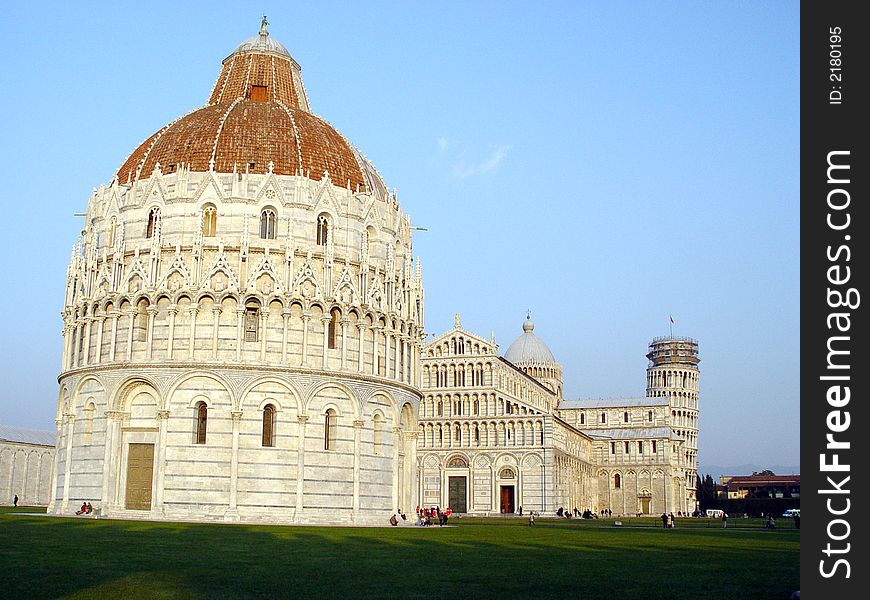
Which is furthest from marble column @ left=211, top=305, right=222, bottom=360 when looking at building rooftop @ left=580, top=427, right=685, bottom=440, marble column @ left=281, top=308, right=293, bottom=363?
building rooftop @ left=580, top=427, right=685, bottom=440

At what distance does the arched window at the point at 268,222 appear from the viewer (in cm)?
5462

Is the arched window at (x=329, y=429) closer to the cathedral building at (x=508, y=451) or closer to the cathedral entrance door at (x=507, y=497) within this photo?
the cathedral building at (x=508, y=451)

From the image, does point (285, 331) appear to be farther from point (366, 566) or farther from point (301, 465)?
point (366, 566)

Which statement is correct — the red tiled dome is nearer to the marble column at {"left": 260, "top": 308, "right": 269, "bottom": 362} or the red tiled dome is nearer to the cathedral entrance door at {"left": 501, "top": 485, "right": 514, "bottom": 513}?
the marble column at {"left": 260, "top": 308, "right": 269, "bottom": 362}

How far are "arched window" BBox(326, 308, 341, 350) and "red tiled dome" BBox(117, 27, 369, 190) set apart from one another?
8.17m

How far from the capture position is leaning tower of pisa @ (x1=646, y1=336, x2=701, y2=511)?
150m

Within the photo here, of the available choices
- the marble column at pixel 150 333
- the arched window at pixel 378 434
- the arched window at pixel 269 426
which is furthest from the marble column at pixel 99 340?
the arched window at pixel 378 434

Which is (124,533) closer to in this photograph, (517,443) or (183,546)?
(183,546)

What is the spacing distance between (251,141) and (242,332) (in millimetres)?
11763

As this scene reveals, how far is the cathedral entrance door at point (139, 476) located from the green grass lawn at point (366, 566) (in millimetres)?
13278

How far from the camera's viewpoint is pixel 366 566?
25.0 meters

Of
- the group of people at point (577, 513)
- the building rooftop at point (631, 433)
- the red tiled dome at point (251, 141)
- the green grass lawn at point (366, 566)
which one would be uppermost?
the red tiled dome at point (251, 141)

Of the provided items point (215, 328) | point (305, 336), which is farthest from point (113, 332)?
point (305, 336)

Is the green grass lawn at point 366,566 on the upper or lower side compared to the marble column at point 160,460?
lower
